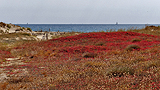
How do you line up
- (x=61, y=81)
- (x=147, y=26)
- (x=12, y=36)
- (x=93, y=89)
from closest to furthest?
(x=93, y=89) < (x=61, y=81) < (x=12, y=36) < (x=147, y=26)

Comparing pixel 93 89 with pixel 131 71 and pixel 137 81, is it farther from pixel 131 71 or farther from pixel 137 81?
pixel 131 71

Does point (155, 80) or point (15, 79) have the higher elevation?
point (155, 80)

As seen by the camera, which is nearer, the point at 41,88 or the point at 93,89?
the point at 93,89

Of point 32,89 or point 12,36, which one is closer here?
point 32,89

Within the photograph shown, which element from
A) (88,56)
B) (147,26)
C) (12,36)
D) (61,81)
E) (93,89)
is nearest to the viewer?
(93,89)

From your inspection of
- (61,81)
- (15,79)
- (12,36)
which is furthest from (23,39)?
(61,81)

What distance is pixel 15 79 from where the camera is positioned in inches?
268

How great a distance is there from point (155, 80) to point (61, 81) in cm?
322

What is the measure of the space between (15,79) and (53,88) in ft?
8.27

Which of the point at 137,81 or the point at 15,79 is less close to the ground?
the point at 137,81

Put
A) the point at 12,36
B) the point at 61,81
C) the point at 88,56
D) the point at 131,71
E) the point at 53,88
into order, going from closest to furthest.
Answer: the point at 53,88
the point at 61,81
the point at 131,71
the point at 88,56
the point at 12,36

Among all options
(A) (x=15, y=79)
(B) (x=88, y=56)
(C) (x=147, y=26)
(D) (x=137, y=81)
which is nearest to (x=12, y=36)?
(B) (x=88, y=56)

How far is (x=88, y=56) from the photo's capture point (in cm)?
1192

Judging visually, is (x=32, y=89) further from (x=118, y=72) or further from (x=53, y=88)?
(x=118, y=72)
